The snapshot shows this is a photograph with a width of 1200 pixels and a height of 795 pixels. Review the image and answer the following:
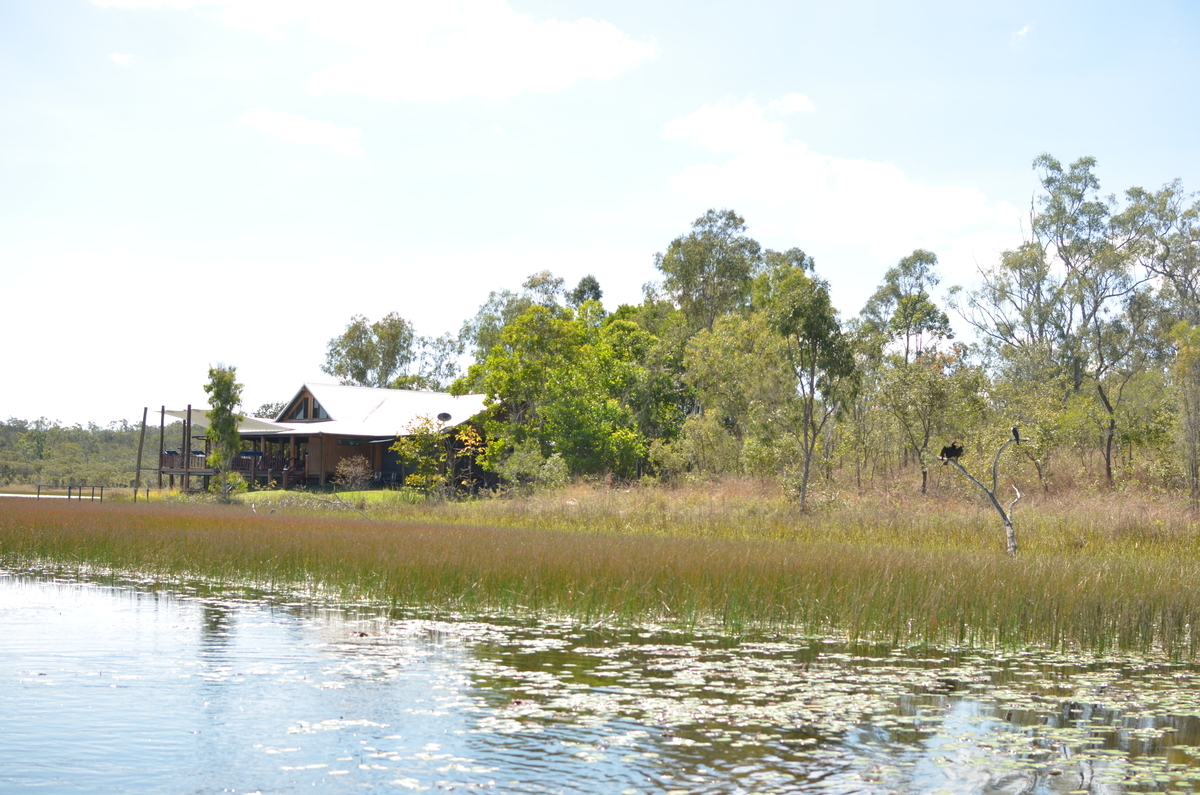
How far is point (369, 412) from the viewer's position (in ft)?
158

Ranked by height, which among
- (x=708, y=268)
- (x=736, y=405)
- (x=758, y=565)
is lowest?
(x=758, y=565)

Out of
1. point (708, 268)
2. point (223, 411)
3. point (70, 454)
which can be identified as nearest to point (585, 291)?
point (708, 268)

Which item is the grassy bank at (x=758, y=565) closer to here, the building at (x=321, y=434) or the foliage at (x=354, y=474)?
the foliage at (x=354, y=474)

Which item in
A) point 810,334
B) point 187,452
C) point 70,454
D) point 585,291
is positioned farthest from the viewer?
point 70,454

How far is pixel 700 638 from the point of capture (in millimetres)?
11039

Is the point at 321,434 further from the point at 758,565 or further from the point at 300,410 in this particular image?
the point at 758,565

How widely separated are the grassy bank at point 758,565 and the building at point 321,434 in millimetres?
19056

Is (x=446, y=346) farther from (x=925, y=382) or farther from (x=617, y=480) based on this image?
(x=925, y=382)

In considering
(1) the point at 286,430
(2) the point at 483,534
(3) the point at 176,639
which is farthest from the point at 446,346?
(3) the point at 176,639

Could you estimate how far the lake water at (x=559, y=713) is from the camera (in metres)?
6.07

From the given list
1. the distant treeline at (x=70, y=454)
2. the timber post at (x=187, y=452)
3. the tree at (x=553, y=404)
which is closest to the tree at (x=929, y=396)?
the tree at (x=553, y=404)

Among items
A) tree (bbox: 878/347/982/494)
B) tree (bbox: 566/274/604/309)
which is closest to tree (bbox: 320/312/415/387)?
tree (bbox: 566/274/604/309)

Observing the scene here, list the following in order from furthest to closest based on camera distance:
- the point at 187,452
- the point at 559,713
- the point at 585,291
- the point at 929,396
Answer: the point at 585,291 < the point at 187,452 < the point at 929,396 < the point at 559,713

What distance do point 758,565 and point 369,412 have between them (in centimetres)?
3684
